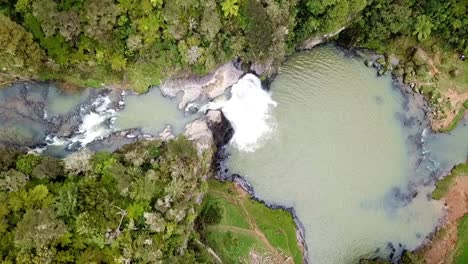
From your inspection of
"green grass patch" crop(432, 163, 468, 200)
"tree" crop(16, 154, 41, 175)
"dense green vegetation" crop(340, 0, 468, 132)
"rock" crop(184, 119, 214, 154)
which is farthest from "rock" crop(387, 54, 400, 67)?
"tree" crop(16, 154, 41, 175)

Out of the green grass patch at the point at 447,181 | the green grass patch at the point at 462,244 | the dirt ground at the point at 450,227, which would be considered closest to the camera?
the dirt ground at the point at 450,227

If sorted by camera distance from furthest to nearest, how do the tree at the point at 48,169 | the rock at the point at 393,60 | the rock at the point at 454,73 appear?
the rock at the point at 393,60, the rock at the point at 454,73, the tree at the point at 48,169

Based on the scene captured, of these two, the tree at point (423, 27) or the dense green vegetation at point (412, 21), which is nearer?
the dense green vegetation at point (412, 21)

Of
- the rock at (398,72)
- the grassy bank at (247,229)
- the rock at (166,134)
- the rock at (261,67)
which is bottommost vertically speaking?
the grassy bank at (247,229)

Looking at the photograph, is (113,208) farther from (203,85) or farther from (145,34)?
(145,34)

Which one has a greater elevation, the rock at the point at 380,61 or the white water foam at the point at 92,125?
the rock at the point at 380,61

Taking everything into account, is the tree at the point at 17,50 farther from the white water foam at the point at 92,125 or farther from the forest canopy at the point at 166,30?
the white water foam at the point at 92,125

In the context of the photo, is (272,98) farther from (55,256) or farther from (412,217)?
(55,256)

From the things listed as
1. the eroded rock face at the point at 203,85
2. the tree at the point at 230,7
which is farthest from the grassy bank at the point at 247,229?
the tree at the point at 230,7
